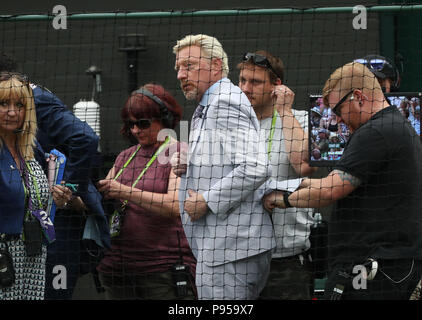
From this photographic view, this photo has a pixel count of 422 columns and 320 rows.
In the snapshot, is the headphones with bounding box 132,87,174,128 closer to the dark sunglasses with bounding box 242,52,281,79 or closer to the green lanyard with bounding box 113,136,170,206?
the green lanyard with bounding box 113,136,170,206

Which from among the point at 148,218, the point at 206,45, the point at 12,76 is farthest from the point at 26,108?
the point at 206,45

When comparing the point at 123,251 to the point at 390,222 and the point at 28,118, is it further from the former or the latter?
the point at 390,222

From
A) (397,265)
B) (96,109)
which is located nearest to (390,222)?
(397,265)

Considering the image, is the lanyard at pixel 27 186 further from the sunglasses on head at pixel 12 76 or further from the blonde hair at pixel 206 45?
the blonde hair at pixel 206 45

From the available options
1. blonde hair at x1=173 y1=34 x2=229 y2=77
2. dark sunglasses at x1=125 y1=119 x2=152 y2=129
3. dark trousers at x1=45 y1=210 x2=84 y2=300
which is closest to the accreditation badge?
dark trousers at x1=45 y1=210 x2=84 y2=300

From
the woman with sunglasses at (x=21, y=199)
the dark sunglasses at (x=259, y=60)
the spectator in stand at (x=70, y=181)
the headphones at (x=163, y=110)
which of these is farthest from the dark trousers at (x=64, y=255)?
the dark sunglasses at (x=259, y=60)

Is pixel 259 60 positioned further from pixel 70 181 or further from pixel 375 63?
pixel 70 181

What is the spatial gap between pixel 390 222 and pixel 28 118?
6.29 ft

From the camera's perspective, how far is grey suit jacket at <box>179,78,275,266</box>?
415cm

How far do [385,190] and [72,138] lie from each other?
1718 mm

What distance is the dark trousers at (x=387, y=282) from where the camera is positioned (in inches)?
153

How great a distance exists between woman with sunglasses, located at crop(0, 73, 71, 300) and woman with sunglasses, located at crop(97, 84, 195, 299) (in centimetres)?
36

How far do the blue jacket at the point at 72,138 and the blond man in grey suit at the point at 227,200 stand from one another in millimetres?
639

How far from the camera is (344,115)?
4.04 m
